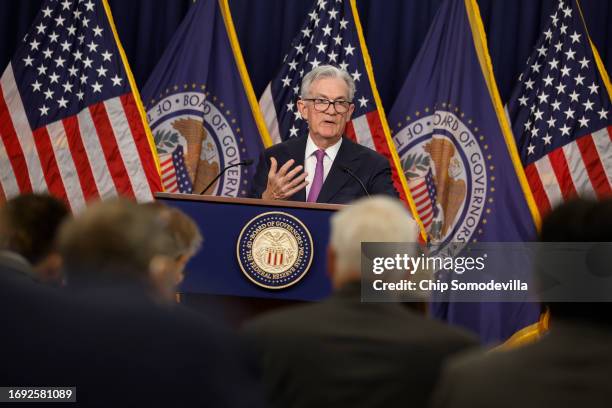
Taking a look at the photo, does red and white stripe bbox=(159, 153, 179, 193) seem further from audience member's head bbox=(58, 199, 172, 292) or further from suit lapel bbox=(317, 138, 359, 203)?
audience member's head bbox=(58, 199, 172, 292)

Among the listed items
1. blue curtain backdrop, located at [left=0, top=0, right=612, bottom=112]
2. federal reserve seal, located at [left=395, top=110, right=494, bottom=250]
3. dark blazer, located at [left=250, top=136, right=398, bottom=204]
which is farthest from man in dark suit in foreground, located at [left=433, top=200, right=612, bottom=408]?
blue curtain backdrop, located at [left=0, top=0, right=612, bottom=112]

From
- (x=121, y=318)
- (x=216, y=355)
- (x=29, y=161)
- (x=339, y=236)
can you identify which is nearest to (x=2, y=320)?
(x=121, y=318)

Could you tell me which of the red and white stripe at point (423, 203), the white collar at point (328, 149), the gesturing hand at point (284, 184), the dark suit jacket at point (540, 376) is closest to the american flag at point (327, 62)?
the red and white stripe at point (423, 203)

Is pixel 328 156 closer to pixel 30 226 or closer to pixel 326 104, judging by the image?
pixel 326 104

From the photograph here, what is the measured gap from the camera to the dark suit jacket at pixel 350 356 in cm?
182

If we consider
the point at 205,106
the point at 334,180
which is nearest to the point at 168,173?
the point at 205,106

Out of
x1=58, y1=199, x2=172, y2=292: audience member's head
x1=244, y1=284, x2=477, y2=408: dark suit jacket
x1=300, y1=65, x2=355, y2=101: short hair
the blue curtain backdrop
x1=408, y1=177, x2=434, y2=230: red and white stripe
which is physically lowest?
x1=408, y1=177, x2=434, y2=230: red and white stripe

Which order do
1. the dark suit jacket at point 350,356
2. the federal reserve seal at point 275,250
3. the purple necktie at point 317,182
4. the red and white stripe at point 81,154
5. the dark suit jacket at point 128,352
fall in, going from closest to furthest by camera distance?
the dark suit jacket at point 128,352
the dark suit jacket at point 350,356
the federal reserve seal at point 275,250
the purple necktie at point 317,182
the red and white stripe at point 81,154

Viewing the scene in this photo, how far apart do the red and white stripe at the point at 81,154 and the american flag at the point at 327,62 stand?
99cm

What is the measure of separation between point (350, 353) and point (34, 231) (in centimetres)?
87

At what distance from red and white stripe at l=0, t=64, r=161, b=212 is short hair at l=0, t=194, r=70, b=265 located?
391 cm

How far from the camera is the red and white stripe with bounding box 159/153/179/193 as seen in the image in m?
6.33

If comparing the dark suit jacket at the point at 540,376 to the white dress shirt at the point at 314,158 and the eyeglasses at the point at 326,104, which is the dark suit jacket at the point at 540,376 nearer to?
the white dress shirt at the point at 314,158

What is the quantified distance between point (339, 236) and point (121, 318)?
509mm
